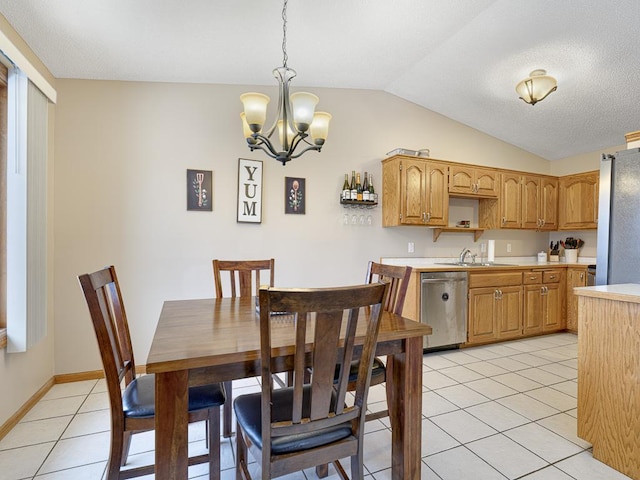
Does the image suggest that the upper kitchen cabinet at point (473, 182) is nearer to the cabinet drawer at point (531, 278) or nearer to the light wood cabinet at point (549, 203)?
the light wood cabinet at point (549, 203)

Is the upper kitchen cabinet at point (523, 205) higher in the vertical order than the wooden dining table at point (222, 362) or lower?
higher

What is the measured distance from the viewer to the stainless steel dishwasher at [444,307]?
3439 millimetres

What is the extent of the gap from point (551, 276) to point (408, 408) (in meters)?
3.74

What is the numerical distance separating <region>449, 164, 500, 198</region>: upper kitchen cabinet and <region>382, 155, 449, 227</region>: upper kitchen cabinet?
0.14 meters

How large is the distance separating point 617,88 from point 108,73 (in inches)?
183

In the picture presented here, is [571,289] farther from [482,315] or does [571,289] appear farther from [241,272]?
[241,272]

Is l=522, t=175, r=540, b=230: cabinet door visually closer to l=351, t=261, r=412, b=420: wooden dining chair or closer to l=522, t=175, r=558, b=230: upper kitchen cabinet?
l=522, t=175, r=558, b=230: upper kitchen cabinet

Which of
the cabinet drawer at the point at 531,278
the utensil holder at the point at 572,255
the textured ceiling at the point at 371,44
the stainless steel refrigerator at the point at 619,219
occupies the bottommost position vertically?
the cabinet drawer at the point at 531,278

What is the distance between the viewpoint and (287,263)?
3420 millimetres

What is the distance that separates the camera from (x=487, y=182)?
4.06 m

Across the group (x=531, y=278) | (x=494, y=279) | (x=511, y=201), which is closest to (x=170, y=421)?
(x=494, y=279)

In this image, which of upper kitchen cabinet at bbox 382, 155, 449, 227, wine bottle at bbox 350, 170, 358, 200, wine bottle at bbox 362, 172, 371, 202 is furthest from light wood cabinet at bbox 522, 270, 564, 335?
wine bottle at bbox 350, 170, 358, 200

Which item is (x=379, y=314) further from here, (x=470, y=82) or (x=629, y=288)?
(x=470, y=82)

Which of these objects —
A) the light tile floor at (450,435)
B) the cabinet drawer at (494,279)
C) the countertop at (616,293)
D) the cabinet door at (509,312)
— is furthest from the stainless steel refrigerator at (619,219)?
the cabinet door at (509,312)
